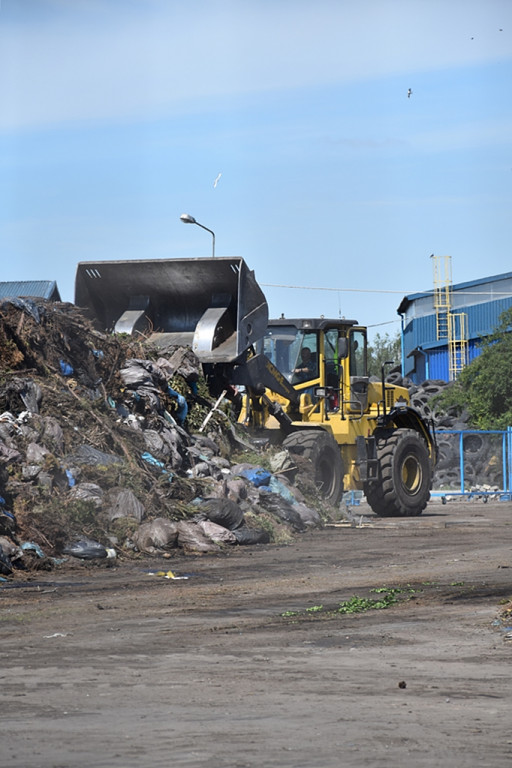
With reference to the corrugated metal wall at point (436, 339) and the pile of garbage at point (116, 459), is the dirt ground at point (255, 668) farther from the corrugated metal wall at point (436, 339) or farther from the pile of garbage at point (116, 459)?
the corrugated metal wall at point (436, 339)

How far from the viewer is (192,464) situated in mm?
15398

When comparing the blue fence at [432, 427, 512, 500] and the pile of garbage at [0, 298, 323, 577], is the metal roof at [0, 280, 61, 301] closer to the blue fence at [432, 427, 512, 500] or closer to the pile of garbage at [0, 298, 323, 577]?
→ the blue fence at [432, 427, 512, 500]

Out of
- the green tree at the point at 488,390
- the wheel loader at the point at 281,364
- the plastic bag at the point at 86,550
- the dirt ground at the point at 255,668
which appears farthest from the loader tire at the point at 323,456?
the green tree at the point at 488,390

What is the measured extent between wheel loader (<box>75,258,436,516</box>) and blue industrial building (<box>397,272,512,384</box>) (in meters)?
37.3

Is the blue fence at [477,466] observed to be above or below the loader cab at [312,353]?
below

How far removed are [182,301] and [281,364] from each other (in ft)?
7.54

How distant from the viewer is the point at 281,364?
1920cm

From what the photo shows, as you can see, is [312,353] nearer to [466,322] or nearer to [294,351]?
[294,351]

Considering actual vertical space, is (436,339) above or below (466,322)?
below

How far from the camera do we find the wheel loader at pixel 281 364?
17.4 m

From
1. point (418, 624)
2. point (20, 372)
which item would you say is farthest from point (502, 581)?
point (20, 372)

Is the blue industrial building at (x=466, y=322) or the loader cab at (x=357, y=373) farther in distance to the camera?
the blue industrial building at (x=466, y=322)

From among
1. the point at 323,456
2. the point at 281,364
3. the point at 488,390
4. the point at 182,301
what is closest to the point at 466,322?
the point at 488,390

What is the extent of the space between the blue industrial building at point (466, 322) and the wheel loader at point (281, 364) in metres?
37.3
